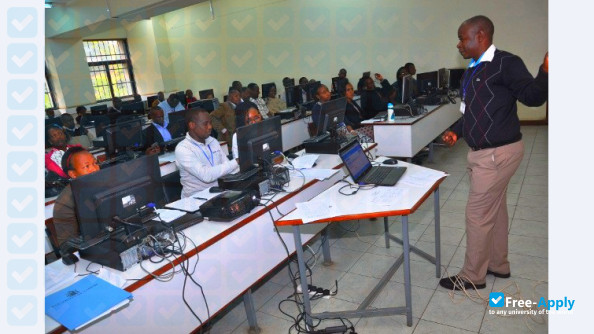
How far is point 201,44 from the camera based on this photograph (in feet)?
34.6

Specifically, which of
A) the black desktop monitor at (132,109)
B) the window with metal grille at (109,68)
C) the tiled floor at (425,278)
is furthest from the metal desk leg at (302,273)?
the window with metal grille at (109,68)

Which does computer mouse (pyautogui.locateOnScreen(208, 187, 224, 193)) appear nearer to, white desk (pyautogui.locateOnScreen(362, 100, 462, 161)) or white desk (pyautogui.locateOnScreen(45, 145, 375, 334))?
white desk (pyautogui.locateOnScreen(45, 145, 375, 334))

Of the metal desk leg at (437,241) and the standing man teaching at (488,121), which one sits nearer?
the standing man teaching at (488,121)

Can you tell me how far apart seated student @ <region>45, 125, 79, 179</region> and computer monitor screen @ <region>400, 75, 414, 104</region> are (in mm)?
3836

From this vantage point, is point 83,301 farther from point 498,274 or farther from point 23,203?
point 498,274

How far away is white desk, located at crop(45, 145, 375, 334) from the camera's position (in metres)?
1.54

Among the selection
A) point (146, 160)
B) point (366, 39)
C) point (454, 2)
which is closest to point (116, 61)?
point (366, 39)

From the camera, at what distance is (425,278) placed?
2.47m

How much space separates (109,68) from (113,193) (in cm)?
1029

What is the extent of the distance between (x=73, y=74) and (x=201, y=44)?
3357 mm

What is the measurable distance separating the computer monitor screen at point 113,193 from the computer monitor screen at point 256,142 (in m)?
0.57

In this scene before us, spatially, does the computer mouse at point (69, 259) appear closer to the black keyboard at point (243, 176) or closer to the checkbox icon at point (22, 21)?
the black keyboard at point (243, 176)

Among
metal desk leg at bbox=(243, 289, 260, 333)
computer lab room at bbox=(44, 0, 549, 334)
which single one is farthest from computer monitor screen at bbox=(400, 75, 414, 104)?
metal desk leg at bbox=(243, 289, 260, 333)

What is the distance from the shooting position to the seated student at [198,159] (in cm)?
259
